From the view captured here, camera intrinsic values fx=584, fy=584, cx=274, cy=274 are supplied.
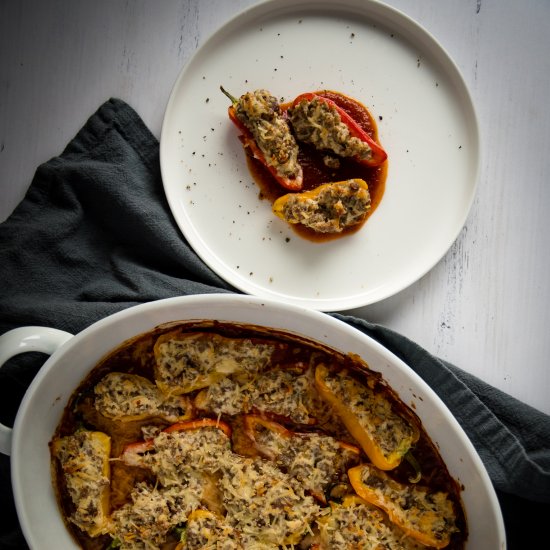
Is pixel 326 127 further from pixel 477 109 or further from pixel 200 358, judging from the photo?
pixel 200 358

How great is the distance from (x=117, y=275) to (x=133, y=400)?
1.70 ft

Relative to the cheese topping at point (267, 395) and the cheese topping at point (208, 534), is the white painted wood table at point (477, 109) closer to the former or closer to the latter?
the cheese topping at point (267, 395)

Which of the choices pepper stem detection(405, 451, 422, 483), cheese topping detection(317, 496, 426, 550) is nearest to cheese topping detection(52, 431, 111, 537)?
cheese topping detection(317, 496, 426, 550)

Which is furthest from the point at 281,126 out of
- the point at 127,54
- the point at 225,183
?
the point at 127,54

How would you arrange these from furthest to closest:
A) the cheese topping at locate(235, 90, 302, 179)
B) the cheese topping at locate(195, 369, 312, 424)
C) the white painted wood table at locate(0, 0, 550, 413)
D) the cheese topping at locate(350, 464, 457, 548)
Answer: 1. the white painted wood table at locate(0, 0, 550, 413)
2. the cheese topping at locate(235, 90, 302, 179)
3. the cheese topping at locate(195, 369, 312, 424)
4. the cheese topping at locate(350, 464, 457, 548)

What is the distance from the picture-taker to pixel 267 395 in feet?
7.53

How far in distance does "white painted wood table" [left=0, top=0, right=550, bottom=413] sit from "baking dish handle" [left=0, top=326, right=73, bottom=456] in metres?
0.89

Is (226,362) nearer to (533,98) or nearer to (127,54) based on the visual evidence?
(127,54)

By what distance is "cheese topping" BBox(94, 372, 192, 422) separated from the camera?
2.28m

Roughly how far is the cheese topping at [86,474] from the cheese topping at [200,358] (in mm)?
351

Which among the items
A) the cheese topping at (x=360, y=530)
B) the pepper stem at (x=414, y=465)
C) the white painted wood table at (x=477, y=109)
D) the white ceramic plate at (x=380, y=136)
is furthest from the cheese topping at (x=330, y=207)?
the cheese topping at (x=360, y=530)

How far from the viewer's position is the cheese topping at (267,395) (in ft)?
7.51

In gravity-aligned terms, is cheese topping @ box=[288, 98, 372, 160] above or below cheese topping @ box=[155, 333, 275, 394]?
above

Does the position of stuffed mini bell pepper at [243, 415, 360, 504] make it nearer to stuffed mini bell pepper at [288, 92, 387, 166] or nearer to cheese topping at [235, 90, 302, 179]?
cheese topping at [235, 90, 302, 179]
